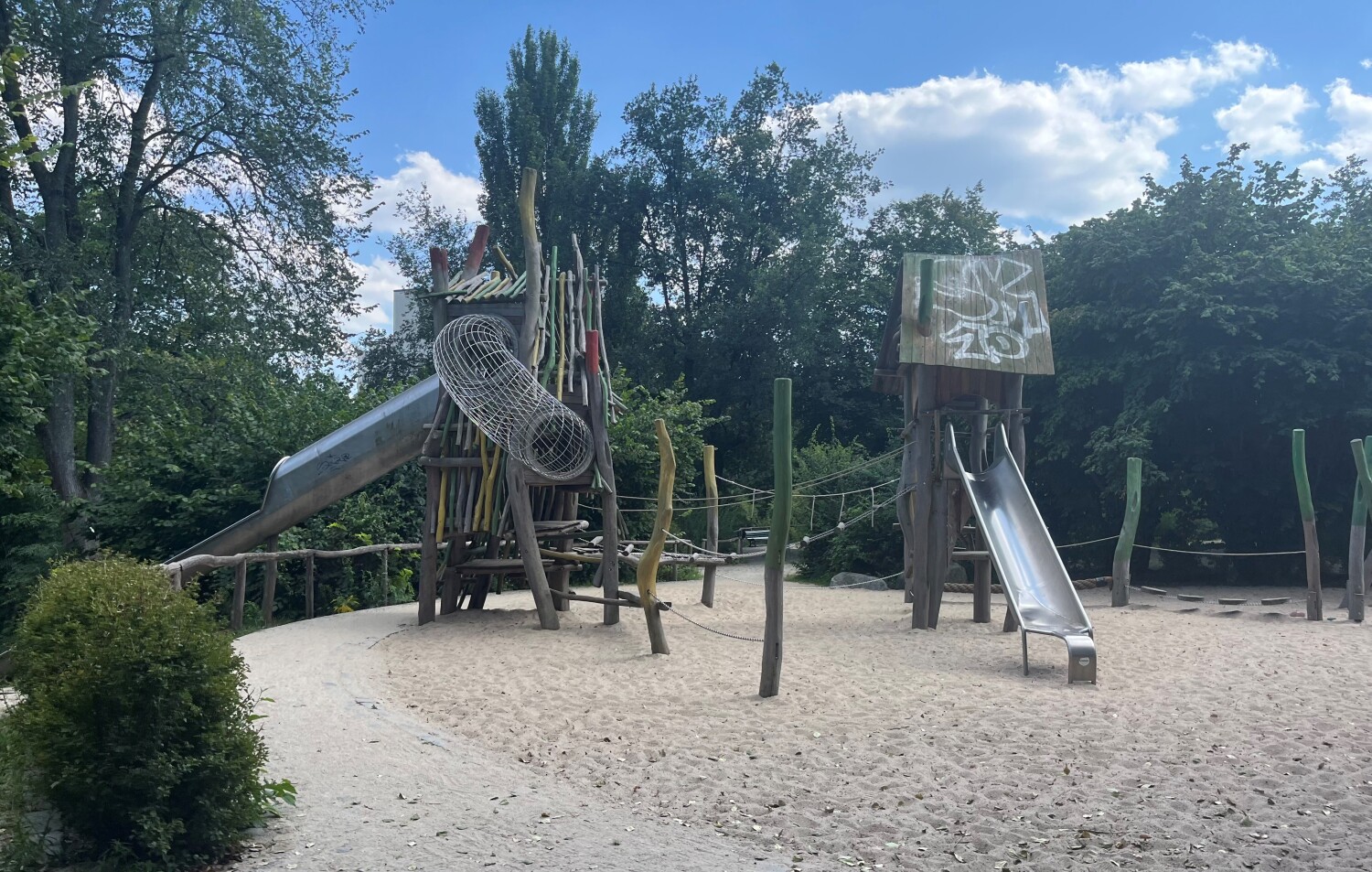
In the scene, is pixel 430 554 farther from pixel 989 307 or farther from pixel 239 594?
pixel 989 307

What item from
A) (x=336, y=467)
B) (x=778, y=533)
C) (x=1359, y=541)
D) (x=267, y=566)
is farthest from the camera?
(x=1359, y=541)

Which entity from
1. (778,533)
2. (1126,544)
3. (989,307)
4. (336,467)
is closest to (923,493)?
(989,307)

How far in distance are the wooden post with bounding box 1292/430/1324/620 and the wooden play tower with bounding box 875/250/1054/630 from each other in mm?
3738

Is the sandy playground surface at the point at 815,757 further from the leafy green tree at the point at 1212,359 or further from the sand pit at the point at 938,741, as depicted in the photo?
the leafy green tree at the point at 1212,359

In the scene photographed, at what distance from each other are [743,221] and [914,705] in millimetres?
25993

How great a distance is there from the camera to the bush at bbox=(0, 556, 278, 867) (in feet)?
13.3

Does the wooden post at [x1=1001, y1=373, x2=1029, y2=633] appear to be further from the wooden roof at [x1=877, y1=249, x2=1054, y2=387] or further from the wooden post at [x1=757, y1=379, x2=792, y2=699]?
the wooden post at [x1=757, y1=379, x2=792, y2=699]

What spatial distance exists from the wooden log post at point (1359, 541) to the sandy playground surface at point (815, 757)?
3.23 metres

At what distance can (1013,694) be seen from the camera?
7.22m

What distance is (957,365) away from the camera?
1155 centimetres

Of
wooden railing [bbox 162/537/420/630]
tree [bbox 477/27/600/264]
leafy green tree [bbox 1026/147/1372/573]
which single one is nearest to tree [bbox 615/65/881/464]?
tree [bbox 477/27/600/264]

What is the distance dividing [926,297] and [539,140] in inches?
878

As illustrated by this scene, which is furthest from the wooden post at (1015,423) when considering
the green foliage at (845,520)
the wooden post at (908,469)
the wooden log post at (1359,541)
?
the green foliage at (845,520)

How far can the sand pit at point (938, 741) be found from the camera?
183 inches
